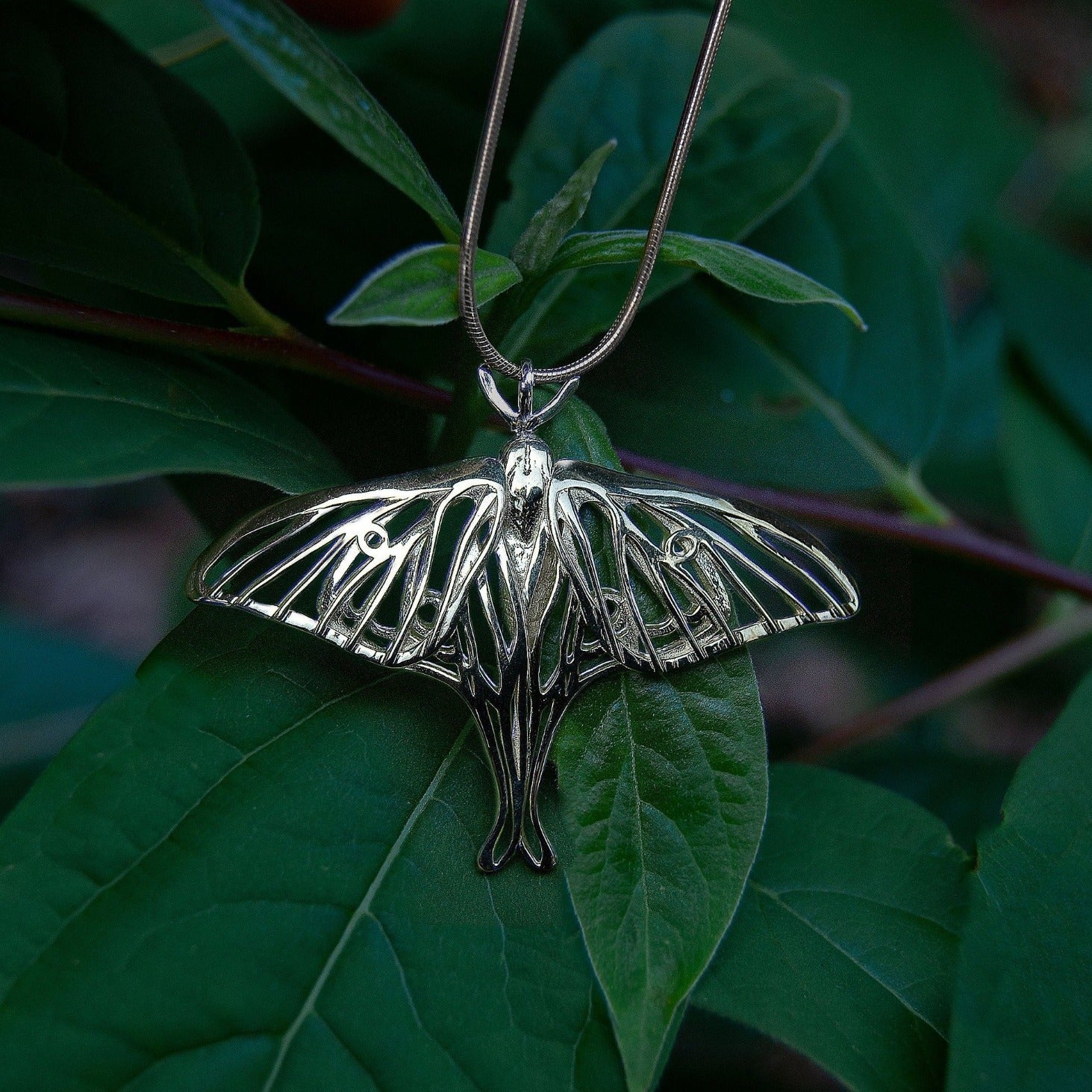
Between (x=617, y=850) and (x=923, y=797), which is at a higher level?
(x=617, y=850)

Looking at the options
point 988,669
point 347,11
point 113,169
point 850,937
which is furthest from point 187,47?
point 988,669

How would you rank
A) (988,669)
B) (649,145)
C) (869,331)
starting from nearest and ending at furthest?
1. (649,145)
2. (869,331)
3. (988,669)

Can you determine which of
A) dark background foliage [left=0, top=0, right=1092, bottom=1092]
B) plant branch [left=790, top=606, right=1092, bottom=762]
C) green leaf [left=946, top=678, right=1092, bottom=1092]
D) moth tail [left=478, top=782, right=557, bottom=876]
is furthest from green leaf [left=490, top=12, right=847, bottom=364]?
plant branch [left=790, top=606, right=1092, bottom=762]

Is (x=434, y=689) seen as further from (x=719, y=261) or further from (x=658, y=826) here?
(x=719, y=261)

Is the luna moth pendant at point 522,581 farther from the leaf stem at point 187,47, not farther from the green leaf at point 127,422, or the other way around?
the leaf stem at point 187,47

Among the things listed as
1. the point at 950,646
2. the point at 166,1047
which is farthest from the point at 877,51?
the point at 166,1047

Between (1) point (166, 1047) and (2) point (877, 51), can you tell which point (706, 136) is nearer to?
(2) point (877, 51)

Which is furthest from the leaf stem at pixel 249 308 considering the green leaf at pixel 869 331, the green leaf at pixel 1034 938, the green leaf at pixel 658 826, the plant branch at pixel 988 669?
the plant branch at pixel 988 669
